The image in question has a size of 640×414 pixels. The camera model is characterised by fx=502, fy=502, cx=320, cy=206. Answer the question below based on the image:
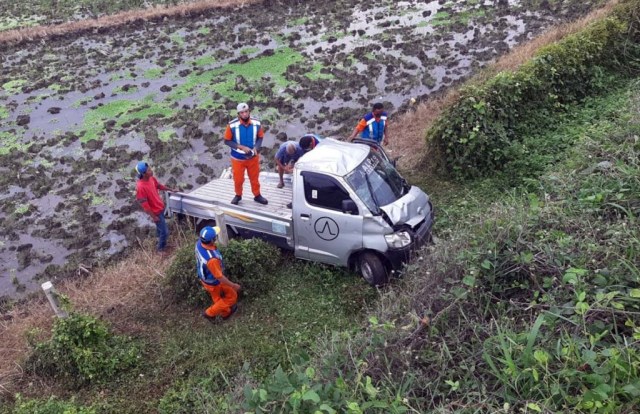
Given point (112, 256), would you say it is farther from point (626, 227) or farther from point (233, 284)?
point (626, 227)

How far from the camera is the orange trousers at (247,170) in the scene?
824cm

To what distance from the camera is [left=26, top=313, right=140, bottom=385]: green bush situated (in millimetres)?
6254

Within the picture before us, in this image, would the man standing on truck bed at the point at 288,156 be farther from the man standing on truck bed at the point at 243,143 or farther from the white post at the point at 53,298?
the white post at the point at 53,298

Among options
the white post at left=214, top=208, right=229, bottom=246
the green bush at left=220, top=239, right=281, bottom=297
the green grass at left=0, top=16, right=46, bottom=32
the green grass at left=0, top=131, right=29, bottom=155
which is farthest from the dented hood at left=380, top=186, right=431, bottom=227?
the green grass at left=0, top=16, right=46, bottom=32

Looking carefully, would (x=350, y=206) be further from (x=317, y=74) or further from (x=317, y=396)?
(x=317, y=74)

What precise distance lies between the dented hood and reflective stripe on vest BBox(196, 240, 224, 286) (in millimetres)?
2452

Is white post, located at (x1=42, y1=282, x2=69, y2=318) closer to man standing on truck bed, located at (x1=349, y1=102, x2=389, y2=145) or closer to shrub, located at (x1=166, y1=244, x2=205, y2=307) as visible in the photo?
shrub, located at (x1=166, y1=244, x2=205, y2=307)

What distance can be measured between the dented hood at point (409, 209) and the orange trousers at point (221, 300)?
2443mm

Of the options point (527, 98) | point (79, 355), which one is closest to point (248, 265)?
point (79, 355)

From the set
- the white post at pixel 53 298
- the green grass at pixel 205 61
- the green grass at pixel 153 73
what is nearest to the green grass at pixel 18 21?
the green grass at pixel 153 73

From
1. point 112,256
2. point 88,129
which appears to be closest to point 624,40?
point 112,256

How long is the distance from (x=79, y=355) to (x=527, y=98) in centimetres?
886

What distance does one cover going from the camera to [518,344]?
3473mm

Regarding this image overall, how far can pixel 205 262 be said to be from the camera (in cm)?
656
